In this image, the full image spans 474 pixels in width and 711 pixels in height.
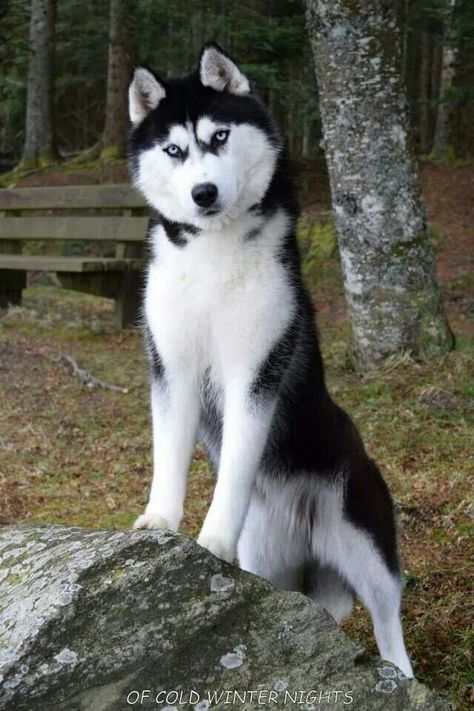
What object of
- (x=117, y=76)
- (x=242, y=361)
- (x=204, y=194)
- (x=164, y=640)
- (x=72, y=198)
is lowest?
(x=164, y=640)

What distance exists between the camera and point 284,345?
279cm

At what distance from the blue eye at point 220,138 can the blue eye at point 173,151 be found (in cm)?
12

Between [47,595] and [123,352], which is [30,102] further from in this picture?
[47,595]

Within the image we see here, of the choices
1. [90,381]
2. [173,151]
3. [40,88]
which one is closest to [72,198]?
[90,381]

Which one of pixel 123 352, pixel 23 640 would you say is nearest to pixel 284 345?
pixel 23 640

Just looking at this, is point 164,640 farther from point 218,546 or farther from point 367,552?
point 367,552

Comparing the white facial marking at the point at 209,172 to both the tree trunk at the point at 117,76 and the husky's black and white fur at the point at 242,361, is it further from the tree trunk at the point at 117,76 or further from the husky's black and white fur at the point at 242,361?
the tree trunk at the point at 117,76

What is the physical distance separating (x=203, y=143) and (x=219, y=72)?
1.07 feet

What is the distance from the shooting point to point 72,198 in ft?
31.1

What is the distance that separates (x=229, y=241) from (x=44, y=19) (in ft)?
53.0

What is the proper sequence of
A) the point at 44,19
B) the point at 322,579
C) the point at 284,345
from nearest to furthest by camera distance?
the point at 284,345 < the point at 322,579 < the point at 44,19

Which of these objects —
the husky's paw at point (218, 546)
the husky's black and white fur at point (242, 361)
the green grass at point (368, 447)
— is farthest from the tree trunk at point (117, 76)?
the husky's paw at point (218, 546)

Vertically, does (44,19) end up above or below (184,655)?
above

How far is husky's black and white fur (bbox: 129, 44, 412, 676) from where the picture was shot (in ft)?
8.91
